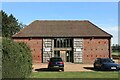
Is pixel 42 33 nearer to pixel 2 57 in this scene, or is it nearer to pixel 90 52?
pixel 90 52

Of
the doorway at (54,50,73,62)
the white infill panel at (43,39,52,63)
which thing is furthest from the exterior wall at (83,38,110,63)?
the white infill panel at (43,39,52,63)

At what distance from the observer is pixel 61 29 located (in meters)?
61.8

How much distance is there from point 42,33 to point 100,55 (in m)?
11.8

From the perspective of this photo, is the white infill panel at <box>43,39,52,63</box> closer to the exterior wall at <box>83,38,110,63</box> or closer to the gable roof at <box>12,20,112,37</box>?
the gable roof at <box>12,20,112,37</box>

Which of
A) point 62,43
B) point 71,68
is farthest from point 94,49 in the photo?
point 71,68

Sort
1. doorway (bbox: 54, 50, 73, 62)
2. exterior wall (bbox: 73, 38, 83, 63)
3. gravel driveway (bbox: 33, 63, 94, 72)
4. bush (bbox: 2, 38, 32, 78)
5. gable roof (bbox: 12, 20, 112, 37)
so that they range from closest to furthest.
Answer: bush (bbox: 2, 38, 32, 78) < gravel driveway (bbox: 33, 63, 94, 72) < exterior wall (bbox: 73, 38, 83, 63) < doorway (bbox: 54, 50, 73, 62) < gable roof (bbox: 12, 20, 112, 37)

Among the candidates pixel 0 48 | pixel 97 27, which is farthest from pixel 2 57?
pixel 97 27

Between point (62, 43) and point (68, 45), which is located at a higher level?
point (62, 43)

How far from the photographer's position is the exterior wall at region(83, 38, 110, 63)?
194 ft

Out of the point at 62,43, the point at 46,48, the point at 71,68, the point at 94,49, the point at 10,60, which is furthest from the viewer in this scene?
the point at 46,48

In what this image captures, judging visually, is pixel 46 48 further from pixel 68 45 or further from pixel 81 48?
pixel 81 48

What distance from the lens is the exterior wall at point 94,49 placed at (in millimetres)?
59125

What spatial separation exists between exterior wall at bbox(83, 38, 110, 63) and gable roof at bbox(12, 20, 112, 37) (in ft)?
3.76

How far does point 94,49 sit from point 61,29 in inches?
304
